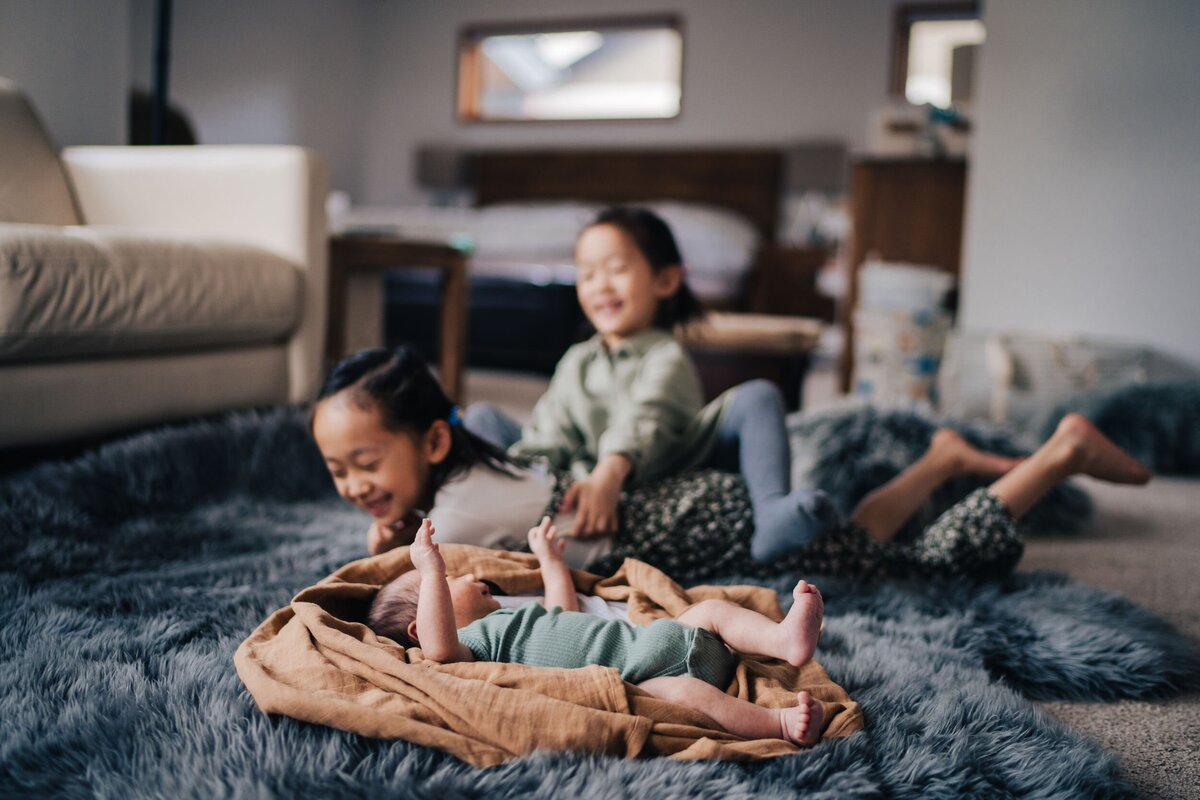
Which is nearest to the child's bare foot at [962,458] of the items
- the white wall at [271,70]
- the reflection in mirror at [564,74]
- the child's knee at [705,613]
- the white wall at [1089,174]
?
the child's knee at [705,613]

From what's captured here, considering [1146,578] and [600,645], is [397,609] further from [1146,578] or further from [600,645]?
[1146,578]

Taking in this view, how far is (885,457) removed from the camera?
1.84 meters

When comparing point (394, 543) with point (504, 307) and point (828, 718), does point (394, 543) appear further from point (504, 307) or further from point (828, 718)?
point (504, 307)

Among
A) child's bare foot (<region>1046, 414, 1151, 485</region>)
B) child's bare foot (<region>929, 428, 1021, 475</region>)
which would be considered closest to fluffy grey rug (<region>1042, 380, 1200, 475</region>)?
child's bare foot (<region>929, 428, 1021, 475</region>)

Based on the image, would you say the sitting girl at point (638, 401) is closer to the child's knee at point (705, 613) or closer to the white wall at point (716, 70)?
the child's knee at point (705, 613)

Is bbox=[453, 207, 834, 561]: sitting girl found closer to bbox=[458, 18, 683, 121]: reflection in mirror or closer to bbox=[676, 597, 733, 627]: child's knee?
bbox=[676, 597, 733, 627]: child's knee

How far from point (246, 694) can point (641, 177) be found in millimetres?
5415

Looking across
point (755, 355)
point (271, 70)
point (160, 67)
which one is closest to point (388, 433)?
point (755, 355)

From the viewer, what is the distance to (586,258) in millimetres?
1531

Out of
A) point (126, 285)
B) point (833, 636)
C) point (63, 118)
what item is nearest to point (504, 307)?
point (63, 118)

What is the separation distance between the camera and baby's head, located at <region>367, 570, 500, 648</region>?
99cm

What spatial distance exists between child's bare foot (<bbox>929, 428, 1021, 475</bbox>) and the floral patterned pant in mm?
288

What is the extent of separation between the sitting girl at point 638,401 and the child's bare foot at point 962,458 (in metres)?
0.40

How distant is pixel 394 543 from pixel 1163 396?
2262 millimetres
